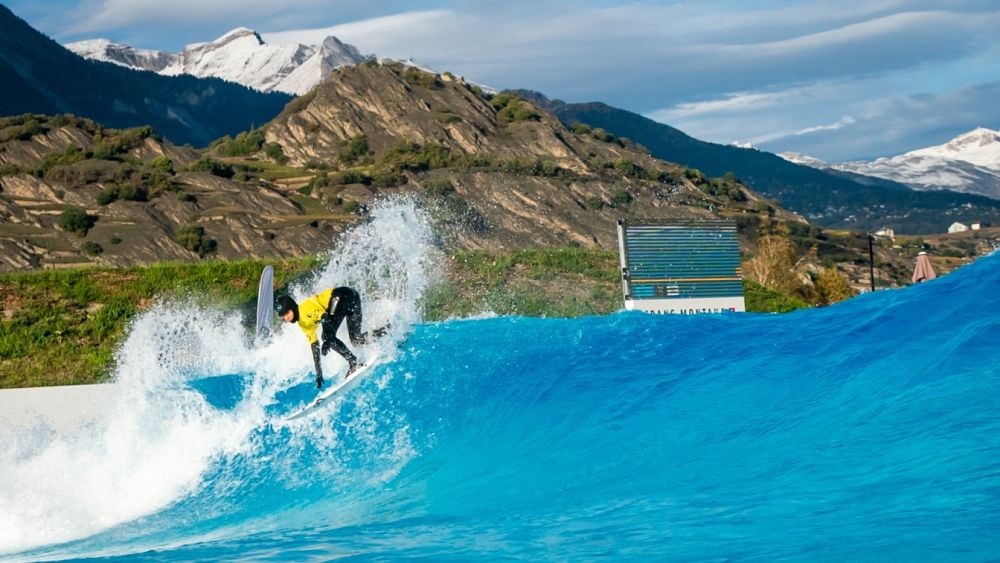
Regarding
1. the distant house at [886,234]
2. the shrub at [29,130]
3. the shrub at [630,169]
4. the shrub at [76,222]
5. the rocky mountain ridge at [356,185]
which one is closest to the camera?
the shrub at [76,222]

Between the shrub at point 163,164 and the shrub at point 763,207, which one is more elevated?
the shrub at point 163,164

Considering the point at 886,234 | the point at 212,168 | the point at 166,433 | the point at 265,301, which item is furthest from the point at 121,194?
the point at 886,234

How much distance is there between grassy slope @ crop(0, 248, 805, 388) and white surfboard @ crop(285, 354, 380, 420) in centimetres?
667

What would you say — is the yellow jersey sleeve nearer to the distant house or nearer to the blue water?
the blue water

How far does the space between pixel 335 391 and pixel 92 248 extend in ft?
134

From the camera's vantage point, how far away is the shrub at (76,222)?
168 feet

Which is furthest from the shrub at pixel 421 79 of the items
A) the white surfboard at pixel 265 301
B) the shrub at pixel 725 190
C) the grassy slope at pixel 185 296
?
the white surfboard at pixel 265 301

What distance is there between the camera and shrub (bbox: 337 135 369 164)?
259 ft

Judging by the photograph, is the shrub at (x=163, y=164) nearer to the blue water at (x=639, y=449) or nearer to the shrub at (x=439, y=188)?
the shrub at (x=439, y=188)

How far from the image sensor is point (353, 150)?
7969 centimetres

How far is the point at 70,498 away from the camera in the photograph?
11.5m

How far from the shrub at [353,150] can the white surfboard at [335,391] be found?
223ft

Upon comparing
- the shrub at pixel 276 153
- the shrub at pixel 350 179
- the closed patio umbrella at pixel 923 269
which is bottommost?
the closed patio umbrella at pixel 923 269

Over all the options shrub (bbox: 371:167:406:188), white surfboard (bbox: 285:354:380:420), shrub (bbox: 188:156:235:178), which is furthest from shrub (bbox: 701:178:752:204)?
white surfboard (bbox: 285:354:380:420)
